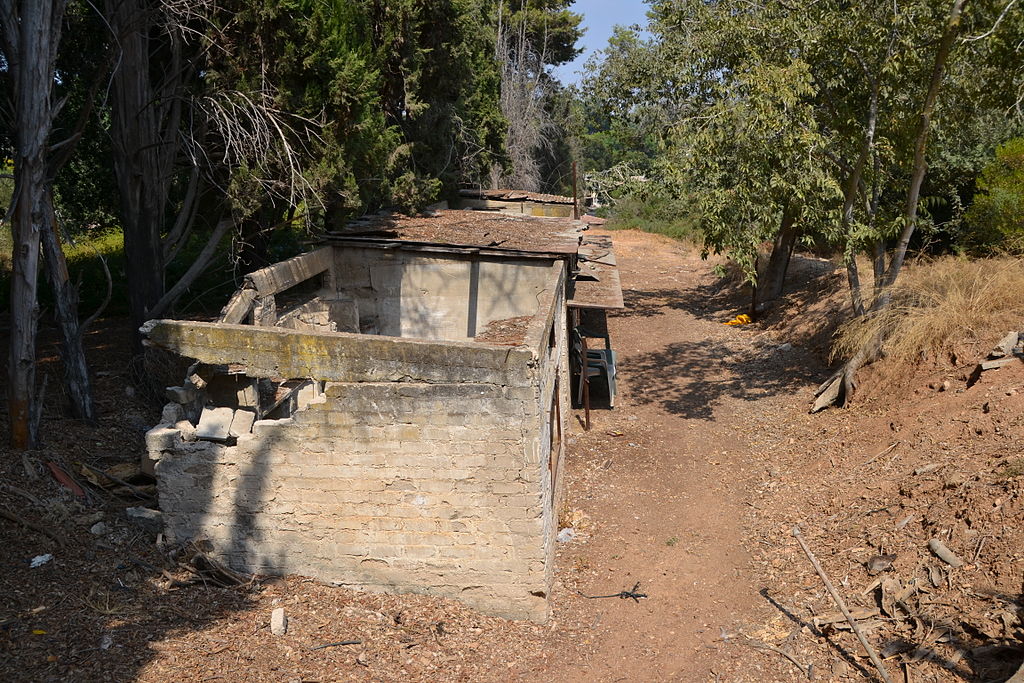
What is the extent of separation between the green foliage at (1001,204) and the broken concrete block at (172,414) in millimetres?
13023

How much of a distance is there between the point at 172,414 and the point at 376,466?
2.11m

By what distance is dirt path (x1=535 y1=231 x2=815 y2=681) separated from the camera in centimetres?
741

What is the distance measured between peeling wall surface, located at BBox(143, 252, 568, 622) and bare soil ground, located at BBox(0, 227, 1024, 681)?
1.31 ft

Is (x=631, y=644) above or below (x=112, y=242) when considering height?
below

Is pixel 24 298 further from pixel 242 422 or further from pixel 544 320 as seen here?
pixel 544 320

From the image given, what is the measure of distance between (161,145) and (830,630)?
10.1 metres

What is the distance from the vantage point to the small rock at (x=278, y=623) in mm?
6691

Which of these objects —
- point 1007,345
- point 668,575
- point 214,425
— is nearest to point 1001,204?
point 1007,345

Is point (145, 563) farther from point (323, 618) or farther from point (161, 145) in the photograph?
point (161, 145)

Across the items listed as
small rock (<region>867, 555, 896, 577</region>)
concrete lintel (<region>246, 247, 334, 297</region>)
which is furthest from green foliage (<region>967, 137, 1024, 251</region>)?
concrete lintel (<region>246, 247, 334, 297</region>)

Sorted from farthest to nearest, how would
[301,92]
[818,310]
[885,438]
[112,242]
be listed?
[112,242], [818,310], [301,92], [885,438]

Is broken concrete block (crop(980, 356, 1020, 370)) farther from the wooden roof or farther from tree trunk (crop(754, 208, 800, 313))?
tree trunk (crop(754, 208, 800, 313))

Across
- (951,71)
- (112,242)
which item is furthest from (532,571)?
(112,242)

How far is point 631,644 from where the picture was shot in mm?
7402
